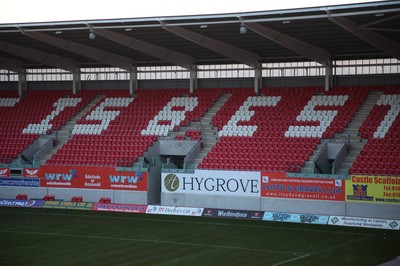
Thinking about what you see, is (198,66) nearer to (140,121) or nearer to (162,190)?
(140,121)

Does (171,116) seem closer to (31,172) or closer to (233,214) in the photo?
(31,172)

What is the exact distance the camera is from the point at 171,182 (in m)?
41.1

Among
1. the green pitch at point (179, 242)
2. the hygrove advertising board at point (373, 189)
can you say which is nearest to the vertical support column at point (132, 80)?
the green pitch at point (179, 242)

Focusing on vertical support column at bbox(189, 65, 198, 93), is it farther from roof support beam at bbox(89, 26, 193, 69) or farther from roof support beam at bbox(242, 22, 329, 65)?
roof support beam at bbox(242, 22, 329, 65)

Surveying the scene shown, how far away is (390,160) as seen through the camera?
3700cm

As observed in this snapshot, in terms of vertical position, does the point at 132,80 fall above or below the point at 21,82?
below

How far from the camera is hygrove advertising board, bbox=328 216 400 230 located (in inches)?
1321

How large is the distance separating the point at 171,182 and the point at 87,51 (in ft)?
40.6

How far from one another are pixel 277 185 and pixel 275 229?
16.4 ft

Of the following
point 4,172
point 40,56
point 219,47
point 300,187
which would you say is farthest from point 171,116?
point 300,187

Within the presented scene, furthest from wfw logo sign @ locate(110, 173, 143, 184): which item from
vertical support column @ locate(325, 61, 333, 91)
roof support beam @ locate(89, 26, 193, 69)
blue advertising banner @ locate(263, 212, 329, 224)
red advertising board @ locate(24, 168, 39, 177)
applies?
vertical support column @ locate(325, 61, 333, 91)

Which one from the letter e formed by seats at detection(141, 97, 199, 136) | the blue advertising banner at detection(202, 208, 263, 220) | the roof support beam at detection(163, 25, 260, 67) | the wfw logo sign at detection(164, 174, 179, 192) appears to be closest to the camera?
the blue advertising banner at detection(202, 208, 263, 220)

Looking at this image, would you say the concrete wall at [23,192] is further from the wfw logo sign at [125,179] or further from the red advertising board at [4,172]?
the wfw logo sign at [125,179]

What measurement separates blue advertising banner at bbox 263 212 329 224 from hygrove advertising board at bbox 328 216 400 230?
472 millimetres
